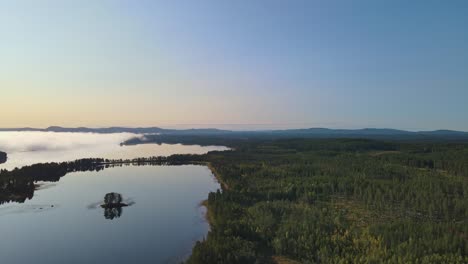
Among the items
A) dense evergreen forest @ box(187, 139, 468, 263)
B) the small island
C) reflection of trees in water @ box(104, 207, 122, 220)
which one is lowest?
reflection of trees in water @ box(104, 207, 122, 220)

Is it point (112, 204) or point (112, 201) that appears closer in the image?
point (112, 204)

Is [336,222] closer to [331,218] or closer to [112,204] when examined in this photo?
[331,218]

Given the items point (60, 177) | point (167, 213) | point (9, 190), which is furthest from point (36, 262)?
point (60, 177)

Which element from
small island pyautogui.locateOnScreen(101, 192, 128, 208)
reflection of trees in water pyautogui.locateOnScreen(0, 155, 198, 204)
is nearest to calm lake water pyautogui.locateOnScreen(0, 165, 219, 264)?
small island pyautogui.locateOnScreen(101, 192, 128, 208)

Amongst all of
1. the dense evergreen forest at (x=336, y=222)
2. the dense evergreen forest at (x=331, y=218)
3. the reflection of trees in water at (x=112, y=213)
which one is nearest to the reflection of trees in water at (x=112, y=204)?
the reflection of trees in water at (x=112, y=213)

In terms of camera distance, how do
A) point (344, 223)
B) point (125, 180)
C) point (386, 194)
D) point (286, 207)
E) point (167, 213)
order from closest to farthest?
point (344, 223) < point (286, 207) < point (167, 213) < point (386, 194) < point (125, 180)

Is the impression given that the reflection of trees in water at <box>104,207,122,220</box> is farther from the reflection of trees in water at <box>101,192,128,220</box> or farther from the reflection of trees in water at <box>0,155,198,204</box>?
the reflection of trees in water at <box>0,155,198,204</box>

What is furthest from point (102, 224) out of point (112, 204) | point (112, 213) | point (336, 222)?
point (336, 222)

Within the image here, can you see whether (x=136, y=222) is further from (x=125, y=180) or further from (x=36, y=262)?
(x=125, y=180)
